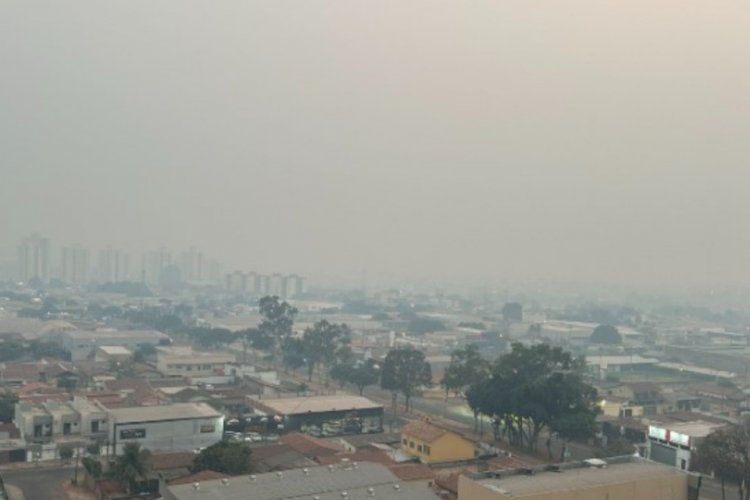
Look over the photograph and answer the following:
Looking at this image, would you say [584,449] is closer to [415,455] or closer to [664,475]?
[415,455]

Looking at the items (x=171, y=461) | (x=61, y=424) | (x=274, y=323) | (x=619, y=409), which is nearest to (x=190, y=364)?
(x=274, y=323)

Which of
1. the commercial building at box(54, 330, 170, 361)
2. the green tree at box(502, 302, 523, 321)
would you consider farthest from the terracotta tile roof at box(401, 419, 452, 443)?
the green tree at box(502, 302, 523, 321)

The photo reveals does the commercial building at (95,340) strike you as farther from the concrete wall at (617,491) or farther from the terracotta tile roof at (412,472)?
the concrete wall at (617,491)

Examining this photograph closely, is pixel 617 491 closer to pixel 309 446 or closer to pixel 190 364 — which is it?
pixel 309 446

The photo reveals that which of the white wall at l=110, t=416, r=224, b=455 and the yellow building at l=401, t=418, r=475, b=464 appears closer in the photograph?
the yellow building at l=401, t=418, r=475, b=464

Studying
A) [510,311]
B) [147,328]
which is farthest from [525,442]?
[510,311]

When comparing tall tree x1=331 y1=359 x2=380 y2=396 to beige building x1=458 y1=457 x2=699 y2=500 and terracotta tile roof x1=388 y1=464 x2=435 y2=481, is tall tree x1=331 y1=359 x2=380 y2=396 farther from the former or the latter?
beige building x1=458 y1=457 x2=699 y2=500
